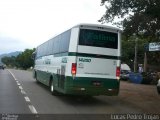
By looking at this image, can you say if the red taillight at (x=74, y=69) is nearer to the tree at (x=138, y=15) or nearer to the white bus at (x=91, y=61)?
the white bus at (x=91, y=61)

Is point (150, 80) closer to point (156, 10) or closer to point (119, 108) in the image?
point (156, 10)

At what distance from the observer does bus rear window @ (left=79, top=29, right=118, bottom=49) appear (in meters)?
15.8

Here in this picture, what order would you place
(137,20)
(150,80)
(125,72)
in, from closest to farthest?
(137,20) → (150,80) → (125,72)

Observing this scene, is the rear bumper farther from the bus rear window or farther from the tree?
the tree

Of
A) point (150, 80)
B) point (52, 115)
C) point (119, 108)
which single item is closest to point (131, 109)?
point (119, 108)

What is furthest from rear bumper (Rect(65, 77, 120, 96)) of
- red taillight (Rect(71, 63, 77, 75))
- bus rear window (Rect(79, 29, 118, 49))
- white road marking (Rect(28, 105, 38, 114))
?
white road marking (Rect(28, 105, 38, 114))

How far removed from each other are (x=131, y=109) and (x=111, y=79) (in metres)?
1.79

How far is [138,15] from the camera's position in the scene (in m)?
18.0

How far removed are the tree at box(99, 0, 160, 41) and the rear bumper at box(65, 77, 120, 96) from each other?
3.44m

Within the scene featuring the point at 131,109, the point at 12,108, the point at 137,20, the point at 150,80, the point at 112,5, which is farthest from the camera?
the point at 150,80

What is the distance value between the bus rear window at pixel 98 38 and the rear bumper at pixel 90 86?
1465mm

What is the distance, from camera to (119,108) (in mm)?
15039

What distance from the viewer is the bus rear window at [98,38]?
15.8m

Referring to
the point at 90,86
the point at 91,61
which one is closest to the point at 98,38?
the point at 91,61
